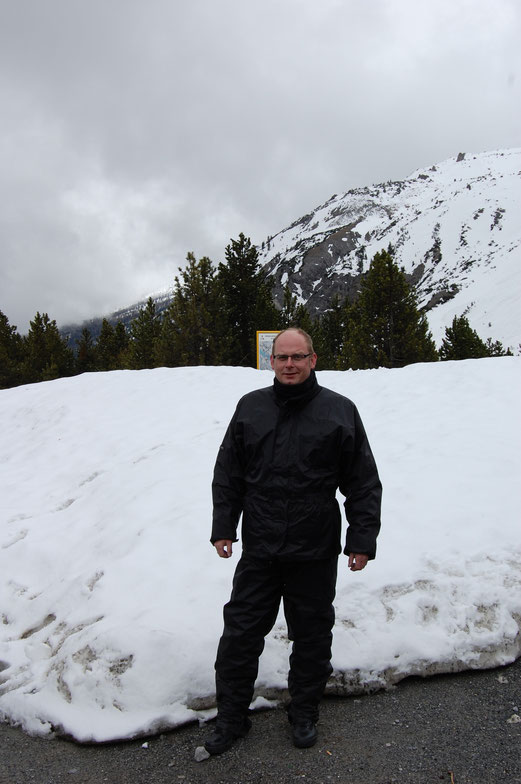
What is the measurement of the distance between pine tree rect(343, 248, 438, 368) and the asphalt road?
16352 millimetres

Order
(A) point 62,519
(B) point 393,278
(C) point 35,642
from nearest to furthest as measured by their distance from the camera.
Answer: (C) point 35,642 < (A) point 62,519 < (B) point 393,278

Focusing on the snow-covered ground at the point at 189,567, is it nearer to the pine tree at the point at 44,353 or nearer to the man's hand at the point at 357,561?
the man's hand at the point at 357,561

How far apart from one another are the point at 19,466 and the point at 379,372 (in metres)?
6.99

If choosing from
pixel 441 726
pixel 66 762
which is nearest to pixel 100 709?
pixel 66 762

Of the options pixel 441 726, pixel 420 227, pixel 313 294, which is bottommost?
pixel 441 726

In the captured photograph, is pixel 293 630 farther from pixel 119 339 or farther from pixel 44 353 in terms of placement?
pixel 119 339

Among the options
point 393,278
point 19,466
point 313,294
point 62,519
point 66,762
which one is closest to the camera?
point 66,762

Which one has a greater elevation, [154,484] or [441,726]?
[154,484]

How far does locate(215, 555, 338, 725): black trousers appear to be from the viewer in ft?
9.84

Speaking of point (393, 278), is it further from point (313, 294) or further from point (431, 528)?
point (313, 294)

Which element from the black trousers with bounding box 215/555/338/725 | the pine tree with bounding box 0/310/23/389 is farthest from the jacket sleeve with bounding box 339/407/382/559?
the pine tree with bounding box 0/310/23/389

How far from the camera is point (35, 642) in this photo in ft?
13.3

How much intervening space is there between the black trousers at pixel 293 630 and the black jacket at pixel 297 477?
149 millimetres

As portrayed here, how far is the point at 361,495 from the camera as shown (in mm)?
3059
